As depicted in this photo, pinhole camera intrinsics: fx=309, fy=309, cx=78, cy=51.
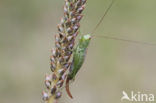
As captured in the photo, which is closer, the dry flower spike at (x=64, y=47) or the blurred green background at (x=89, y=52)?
the dry flower spike at (x=64, y=47)

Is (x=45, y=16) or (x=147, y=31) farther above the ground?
(x=45, y=16)

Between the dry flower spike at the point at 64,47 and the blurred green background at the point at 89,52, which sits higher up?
the dry flower spike at the point at 64,47

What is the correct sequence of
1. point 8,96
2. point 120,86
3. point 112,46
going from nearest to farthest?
point 8,96 → point 120,86 → point 112,46

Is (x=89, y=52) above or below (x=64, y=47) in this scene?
below

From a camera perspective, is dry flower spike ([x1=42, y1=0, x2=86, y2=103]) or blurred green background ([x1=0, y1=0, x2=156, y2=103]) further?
blurred green background ([x1=0, y1=0, x2=156, y2=103])

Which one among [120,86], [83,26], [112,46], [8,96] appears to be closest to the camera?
[8,96]

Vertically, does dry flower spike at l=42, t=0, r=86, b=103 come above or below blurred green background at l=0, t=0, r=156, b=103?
above

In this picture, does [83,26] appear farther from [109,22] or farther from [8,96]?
[8,96]

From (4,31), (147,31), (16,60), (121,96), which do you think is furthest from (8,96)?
(147,31)
